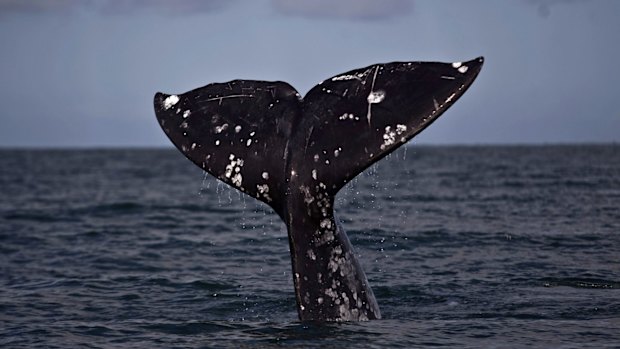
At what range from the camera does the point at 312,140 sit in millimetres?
6477

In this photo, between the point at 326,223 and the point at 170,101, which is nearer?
the point at 326,223

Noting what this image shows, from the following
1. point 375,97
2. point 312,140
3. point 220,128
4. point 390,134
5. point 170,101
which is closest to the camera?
point 390,134

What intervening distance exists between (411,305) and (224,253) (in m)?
5.34

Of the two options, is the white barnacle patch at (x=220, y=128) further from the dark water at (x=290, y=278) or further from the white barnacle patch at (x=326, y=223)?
the dark water at (x=290, y=278)

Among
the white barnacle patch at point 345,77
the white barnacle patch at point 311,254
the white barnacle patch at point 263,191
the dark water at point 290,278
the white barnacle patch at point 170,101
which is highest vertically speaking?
the white barnacle patch at point 345,77

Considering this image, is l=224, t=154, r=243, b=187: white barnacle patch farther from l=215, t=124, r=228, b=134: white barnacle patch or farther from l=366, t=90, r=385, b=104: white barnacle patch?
l=366, t=90, r=385, b=104: white barnacle patch

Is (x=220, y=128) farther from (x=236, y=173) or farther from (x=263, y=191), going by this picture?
(x=263, y=191)

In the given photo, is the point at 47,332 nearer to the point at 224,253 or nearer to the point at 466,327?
the point at 466,327

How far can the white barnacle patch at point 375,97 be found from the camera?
20.6ft

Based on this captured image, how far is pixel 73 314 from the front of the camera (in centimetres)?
904

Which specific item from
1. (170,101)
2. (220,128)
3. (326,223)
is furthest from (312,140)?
(170,101)

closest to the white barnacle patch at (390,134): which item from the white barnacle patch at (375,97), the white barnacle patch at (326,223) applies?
the white barnacle patch at (375,97)

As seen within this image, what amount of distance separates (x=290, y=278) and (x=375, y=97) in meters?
5.08

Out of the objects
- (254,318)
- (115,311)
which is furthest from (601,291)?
(115,311)
